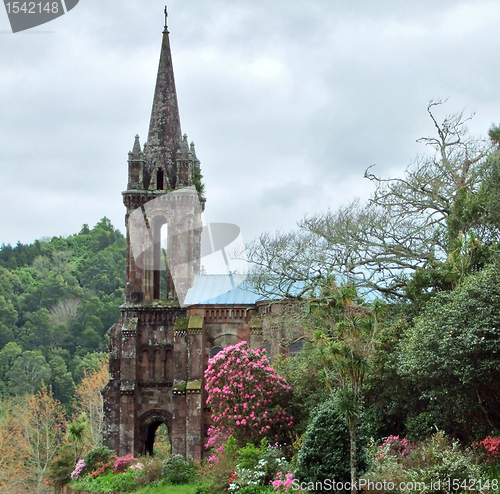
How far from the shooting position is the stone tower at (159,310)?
36.3m

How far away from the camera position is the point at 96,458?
34281mm

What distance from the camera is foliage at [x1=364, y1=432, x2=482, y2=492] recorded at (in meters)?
18.3

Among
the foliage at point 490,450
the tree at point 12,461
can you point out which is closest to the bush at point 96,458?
the tree at point 12,461

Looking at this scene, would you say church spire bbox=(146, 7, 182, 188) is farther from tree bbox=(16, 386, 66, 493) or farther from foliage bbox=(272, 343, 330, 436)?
tree bbox=(16, 386, 66, 493)

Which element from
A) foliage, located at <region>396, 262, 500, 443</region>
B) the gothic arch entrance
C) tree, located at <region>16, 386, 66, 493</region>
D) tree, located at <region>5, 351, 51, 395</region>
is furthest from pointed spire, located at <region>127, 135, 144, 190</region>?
tree, located at <region>5, 351, 51, 395</region>

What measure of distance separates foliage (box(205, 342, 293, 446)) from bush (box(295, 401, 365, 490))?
703 cm

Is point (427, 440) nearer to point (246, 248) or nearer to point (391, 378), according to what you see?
point (391, 378)

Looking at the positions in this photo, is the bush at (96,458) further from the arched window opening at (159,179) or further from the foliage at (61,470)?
the arched window opening at (159,179)

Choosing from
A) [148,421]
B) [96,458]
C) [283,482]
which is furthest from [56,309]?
[283,482]

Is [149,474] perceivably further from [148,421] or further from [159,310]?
[159,310]

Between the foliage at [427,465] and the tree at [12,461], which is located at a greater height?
the foliage at [427,465]

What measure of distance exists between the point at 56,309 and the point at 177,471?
83142 mm

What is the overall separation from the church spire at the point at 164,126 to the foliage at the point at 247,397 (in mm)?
13483

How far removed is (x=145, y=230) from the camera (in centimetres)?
3975
